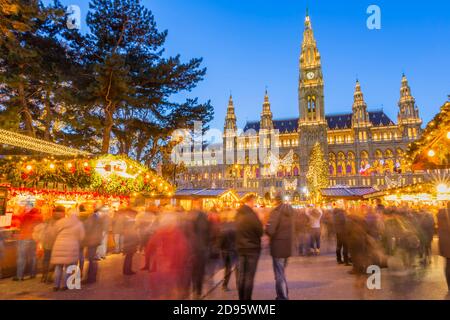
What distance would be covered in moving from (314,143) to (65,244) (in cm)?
7796

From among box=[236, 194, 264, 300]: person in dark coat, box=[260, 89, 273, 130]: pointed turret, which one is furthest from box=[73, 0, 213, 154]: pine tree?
box=[260, 89, 273, 130]: pointed turret

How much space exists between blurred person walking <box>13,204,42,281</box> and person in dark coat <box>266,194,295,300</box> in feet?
21.8

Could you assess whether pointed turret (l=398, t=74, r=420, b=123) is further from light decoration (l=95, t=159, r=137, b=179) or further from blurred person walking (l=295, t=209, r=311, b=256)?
light decoration (l=95, t=159, r=137, b=179)

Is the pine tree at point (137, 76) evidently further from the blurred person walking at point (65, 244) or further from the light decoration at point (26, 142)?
the blurred person walking at point (65, 244)

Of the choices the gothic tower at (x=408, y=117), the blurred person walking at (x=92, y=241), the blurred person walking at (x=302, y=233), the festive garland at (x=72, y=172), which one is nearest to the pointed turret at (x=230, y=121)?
the gothic tower at (x=408, y=117)

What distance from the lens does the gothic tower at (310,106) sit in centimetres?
7869

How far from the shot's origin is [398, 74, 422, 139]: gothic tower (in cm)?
7681

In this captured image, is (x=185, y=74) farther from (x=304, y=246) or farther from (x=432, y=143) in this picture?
(x=432, y=143)

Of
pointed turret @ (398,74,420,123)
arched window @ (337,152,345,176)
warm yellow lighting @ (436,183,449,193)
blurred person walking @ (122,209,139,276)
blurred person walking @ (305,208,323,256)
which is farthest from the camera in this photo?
arched window @ (337,152,345,176)

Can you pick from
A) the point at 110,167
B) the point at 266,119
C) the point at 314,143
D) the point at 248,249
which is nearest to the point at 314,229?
the point at 248,249

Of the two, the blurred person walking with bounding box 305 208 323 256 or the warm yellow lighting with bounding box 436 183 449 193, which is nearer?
the blurred person walking with bounding box 305 208 323 256

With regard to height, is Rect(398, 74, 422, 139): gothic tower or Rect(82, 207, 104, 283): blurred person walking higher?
Rect(398, 74, 422, 139): gothic tower

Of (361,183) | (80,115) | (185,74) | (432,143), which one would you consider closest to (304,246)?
(432,143)

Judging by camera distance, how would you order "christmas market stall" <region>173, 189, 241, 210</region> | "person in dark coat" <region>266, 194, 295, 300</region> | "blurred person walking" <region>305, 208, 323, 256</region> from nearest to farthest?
1. "person in dark coat" <region>266, 194, 295, 300</region>
2. "blurred person walking" <region>305, 208, 323, 256</region>
3. "christmas market stall" <region>173, 189, 241, 210</region>
